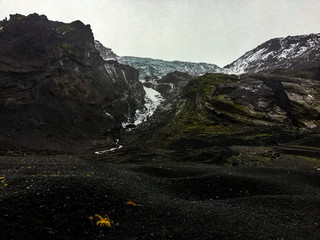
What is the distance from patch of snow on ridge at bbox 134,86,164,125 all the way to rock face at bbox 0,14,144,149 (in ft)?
14.2

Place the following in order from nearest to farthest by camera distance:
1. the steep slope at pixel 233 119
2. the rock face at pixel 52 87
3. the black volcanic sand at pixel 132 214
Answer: the black volcanic sand at pixel 132 214 → the steep slope at pixel 233 119 → the rock face at pixel 52 87

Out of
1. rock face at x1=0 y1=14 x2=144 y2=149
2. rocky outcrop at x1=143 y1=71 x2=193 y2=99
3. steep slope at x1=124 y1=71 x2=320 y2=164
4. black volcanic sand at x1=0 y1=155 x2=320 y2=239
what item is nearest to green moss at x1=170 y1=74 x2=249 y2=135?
steep slope at x1=124 y1=71 x2=320 y2=164

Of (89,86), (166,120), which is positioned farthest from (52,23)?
(166,120)

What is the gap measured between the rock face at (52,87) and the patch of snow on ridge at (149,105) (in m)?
4.34

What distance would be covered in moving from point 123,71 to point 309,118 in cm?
9567

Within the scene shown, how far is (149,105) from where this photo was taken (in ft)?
401

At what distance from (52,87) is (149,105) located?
57074 millimetres

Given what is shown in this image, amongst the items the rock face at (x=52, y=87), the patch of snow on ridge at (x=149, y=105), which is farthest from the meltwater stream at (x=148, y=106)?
the rock face at (x=52, y=87)

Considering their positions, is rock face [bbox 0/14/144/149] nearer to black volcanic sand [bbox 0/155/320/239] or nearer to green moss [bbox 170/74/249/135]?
green moss [bbox 170/74/249/135]

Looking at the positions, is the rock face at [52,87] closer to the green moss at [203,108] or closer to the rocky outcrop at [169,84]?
the green moss at [203,108]

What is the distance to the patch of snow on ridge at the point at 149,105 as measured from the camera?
339 feet

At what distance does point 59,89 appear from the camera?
75.6 meters

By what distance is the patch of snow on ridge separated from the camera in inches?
4068

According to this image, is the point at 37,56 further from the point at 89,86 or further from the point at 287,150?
the point at 287,150
